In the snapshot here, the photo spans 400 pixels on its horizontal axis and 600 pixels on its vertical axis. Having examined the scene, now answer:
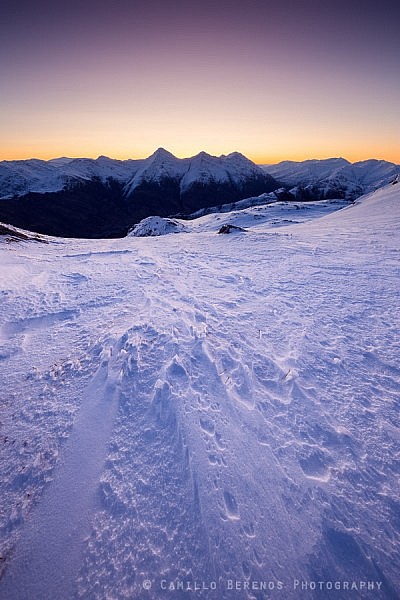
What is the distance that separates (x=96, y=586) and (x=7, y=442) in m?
2.28

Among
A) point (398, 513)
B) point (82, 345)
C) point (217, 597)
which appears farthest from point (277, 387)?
point (82, 345)

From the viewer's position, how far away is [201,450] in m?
3.76

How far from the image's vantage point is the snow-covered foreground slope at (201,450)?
2.71m

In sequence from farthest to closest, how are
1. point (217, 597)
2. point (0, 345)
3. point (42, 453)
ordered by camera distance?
point (0, 345) < point (42, 453) < point (217, 597)

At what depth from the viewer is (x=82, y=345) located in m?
5.97

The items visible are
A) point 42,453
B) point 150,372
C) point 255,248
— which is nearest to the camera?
point 42,453

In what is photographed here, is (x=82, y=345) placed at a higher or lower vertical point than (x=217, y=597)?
higher

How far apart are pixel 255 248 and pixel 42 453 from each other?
47.0ft

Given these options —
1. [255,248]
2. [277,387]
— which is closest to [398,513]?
[277,387]

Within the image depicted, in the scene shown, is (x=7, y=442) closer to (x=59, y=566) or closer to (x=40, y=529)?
(x=40, y=529)

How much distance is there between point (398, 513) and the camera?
307 cm

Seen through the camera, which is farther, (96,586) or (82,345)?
(82,345)

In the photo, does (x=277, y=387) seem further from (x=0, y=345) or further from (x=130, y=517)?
(x=0, y=345)

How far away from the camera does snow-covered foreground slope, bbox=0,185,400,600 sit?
271cm
